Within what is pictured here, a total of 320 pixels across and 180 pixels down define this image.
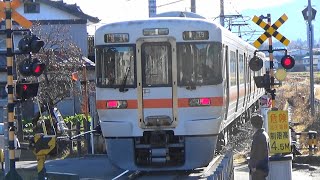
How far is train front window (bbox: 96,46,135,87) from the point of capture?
12.2m

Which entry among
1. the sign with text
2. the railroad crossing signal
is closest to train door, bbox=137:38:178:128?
the sign with text

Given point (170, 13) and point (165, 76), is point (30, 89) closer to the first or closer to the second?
point (165, 76)

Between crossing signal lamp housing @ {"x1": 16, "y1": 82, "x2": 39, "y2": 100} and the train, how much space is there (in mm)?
1335

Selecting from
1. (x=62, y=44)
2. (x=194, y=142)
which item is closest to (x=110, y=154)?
(x=194, y=142)

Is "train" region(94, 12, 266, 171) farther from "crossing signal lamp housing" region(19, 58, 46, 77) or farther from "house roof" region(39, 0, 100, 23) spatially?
"house roof" region(39, 0, 100, 23)

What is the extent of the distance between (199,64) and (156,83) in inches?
36.3

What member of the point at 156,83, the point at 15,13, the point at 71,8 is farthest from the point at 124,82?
the point at 71,8

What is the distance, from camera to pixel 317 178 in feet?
44.7

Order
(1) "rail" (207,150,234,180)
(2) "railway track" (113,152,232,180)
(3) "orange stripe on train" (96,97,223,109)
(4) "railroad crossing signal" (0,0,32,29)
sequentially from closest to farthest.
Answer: (1) "rail" (207,150,234,180)
(4) "railroad crossing signal" (0,0,32,29)
(3) "orange stripe on train" (96,97,223,109)
(2) "railway track" (113,152,232,180)

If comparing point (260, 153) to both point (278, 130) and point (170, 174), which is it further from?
point (170, 174)

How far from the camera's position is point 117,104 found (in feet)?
40.2

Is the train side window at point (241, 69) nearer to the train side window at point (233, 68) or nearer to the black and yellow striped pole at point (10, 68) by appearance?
the train side window at point (233, 68)

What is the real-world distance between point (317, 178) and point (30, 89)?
6.47 meters

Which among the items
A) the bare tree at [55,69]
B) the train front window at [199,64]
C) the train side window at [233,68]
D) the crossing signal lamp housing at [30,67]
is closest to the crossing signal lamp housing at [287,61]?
the train side window at [233,68]
